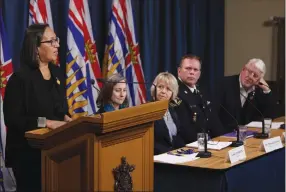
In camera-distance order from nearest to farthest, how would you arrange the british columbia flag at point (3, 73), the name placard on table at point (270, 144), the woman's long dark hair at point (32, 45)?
the woman's long dark hair at point (32, 45) → the name placard on table at point (270, 144) → the british columbia flag at point (3, 73)

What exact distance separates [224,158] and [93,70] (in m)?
1.89

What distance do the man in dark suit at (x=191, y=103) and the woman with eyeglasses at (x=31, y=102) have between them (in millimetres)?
1323

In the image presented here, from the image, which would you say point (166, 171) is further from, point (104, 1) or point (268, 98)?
point (104, 1)

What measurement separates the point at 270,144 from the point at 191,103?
2.47 ft

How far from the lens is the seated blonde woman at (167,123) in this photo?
156 inches

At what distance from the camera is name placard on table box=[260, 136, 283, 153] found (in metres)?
3.83

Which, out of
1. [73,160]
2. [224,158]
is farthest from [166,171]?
[73,160]

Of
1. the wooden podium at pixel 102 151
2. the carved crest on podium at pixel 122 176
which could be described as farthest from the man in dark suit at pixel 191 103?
the carved crest on podium at pixel 122 176

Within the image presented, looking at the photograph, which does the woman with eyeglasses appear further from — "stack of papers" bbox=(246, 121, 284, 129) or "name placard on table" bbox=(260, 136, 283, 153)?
"stack of papers" bbox=(246, 121, 284, 129)

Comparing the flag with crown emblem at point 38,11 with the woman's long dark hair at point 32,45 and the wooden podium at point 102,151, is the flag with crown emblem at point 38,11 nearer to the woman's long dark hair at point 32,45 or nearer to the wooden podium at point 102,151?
the woman's long dark hair at point 32,45

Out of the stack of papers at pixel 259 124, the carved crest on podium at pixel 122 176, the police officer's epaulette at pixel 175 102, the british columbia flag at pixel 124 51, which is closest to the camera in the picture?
the carved crest on podium at pixel 122 176

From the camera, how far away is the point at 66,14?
5055mm

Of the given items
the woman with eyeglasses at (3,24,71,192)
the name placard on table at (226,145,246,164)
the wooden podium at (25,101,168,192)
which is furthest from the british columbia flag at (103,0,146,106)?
the wooden podium at (25,101,168,192)

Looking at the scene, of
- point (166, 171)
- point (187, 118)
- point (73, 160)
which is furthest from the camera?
point (187, 118)
